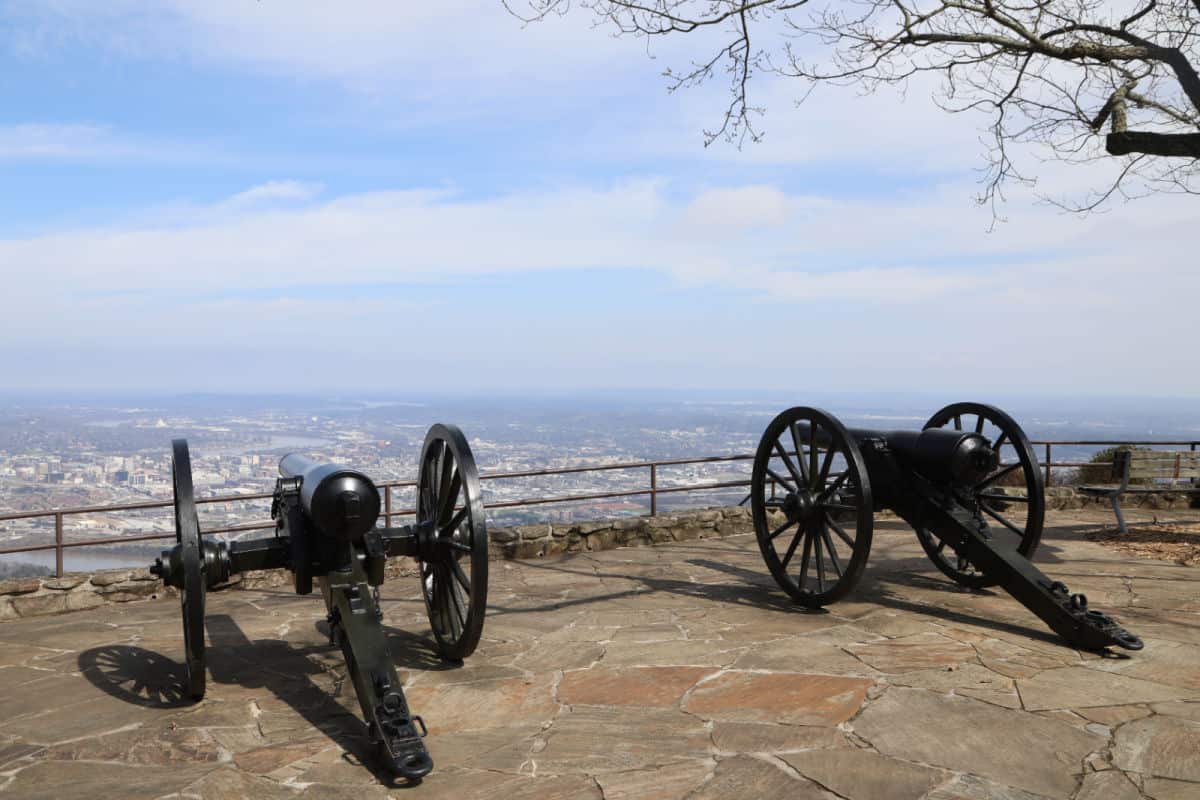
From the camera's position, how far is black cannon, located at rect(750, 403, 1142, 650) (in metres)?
5.78

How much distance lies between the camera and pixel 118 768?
148 inches

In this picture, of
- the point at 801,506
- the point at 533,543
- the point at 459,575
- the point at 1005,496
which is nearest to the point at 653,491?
the point at 533,543

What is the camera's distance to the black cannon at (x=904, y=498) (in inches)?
227

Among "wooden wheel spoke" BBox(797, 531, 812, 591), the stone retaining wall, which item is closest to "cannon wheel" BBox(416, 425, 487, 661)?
"wooden wheel spoke" BBox(797, 531, 812, 591)

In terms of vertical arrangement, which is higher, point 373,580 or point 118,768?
point 373,580

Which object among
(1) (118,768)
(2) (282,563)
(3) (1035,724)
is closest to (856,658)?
(3) (1035,724)

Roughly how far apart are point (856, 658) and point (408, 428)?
4763cm

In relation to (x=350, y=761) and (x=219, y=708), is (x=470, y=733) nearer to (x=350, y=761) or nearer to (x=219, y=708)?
(x=350, y=761)

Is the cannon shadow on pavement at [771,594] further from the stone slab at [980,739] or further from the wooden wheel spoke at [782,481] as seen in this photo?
the stone slab at [980,739]

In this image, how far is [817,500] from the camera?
634 cm

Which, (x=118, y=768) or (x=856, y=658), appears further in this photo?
(x=856, y=658)

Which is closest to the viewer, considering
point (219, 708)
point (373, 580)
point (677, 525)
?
point (219, 708)

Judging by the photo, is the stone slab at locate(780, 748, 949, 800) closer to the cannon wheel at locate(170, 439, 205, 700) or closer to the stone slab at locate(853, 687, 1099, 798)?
the stone slab at locate(853, 687, 1099, 798)

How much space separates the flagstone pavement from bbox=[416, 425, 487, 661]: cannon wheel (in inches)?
9.3
